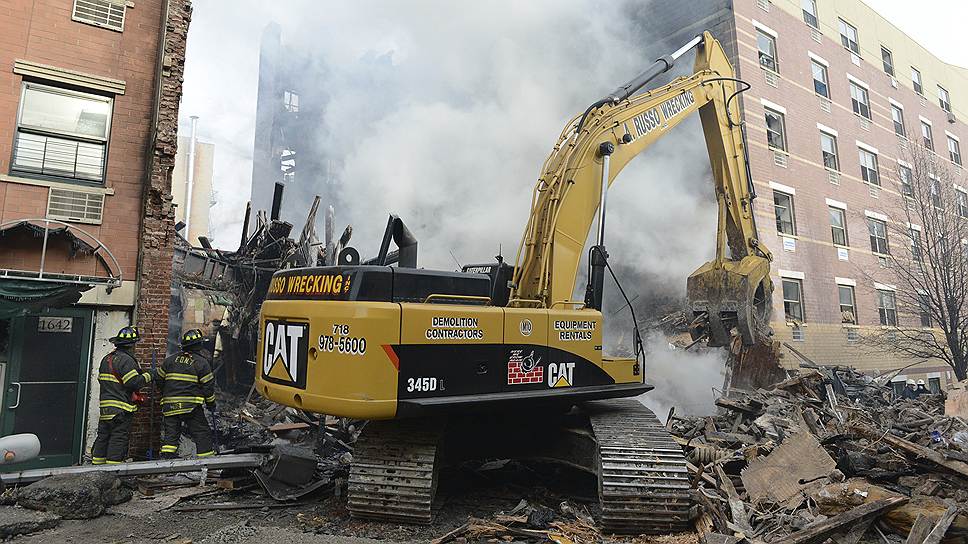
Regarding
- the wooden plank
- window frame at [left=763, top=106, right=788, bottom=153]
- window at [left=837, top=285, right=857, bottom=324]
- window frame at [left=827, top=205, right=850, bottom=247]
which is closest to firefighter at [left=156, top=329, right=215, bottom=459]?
the wooden plank

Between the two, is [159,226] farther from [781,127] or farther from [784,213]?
[781,127]

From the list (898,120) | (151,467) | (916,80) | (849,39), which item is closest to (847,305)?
(898,120)

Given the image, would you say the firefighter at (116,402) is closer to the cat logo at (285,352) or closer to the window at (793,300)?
the cat logo at (285,352)

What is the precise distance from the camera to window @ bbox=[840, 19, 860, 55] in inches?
739

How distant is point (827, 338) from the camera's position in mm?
15469

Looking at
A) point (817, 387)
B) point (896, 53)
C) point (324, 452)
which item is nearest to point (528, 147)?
point (817, 387)

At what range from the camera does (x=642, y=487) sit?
4.06 m

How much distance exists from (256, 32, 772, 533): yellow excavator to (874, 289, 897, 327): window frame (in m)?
16.1

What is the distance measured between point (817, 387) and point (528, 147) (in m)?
9.92

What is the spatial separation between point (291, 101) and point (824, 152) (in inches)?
972

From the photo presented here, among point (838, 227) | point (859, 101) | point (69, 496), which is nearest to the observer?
point (69, 496)

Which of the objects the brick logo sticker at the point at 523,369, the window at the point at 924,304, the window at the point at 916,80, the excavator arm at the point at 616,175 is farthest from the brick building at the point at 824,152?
the brick logo sticker at the point at 523,369

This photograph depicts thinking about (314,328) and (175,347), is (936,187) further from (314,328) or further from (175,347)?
(175,347)

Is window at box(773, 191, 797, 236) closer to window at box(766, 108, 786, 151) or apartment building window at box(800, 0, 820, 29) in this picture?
window at box(766, 108, 786, 151)
